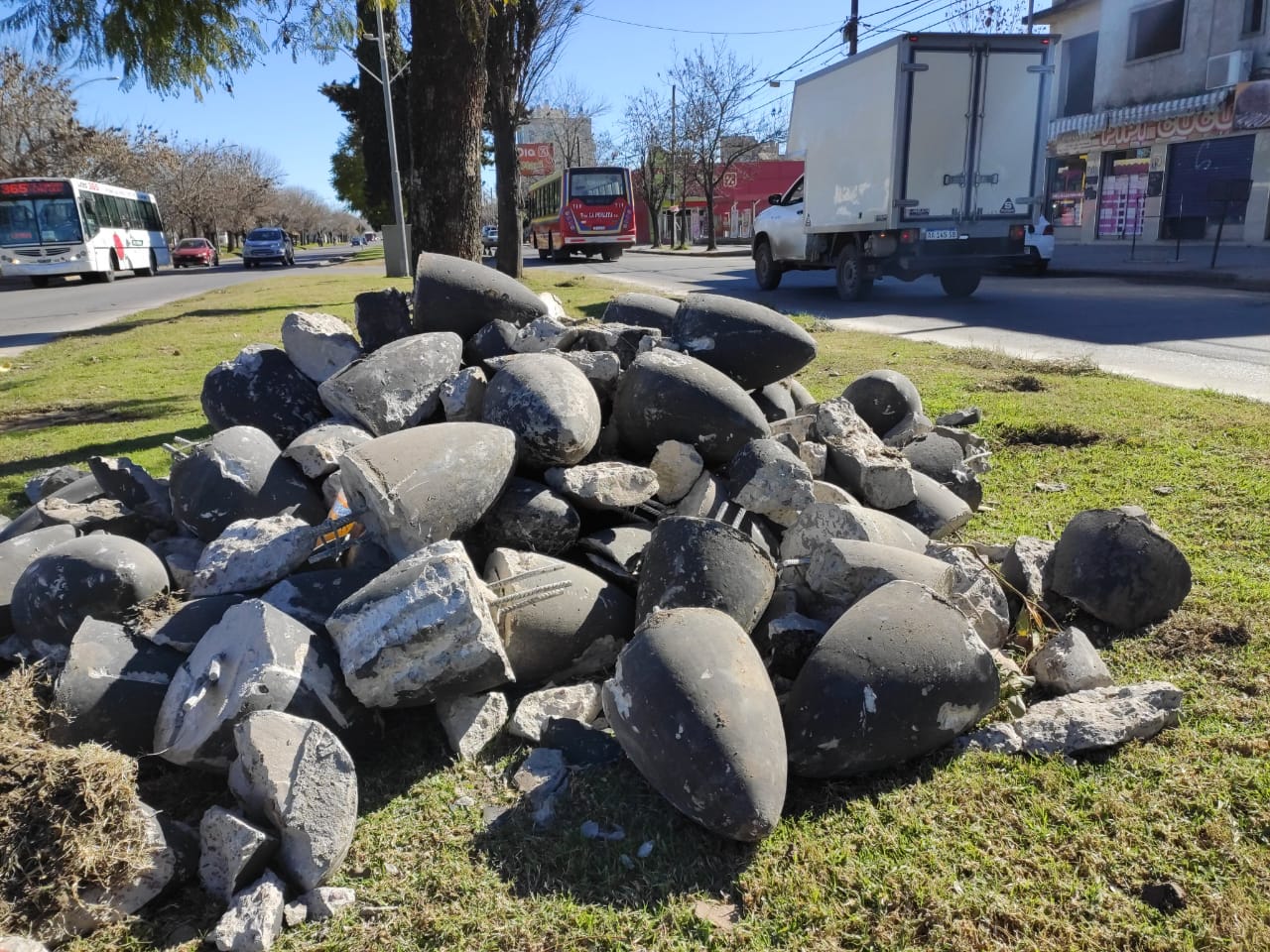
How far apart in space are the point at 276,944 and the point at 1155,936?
77.1 inches

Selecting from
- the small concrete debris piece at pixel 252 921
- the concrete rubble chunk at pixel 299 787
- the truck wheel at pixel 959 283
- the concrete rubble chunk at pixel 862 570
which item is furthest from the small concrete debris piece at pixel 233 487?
the truck wheel at pixel 959 283

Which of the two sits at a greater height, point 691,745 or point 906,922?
point 691,745

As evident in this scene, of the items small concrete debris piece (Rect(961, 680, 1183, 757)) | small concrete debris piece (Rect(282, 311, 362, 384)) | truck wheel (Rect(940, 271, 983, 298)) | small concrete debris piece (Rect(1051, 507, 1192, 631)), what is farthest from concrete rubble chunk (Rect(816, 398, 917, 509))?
truck wheel (Rect(940, 271, 983, 298))

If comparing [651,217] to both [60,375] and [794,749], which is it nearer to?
[60,375]

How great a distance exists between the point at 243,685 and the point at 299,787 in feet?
1.37

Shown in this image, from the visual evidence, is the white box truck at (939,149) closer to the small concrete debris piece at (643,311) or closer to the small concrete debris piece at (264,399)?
the small concrete debris piece at (643,311)

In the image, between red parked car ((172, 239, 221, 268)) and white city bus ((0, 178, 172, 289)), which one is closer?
white city bus ((0, 178, 172, 289))

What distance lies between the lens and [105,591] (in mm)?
3094

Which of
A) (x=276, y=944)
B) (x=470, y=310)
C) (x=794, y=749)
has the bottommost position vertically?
(x=276, y=944)

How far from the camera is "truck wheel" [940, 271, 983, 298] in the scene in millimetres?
15141

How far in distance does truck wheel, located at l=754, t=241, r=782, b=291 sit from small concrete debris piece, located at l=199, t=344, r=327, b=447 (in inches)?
553

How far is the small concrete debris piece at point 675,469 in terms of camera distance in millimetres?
3721

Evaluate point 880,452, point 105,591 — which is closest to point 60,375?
point 105,591

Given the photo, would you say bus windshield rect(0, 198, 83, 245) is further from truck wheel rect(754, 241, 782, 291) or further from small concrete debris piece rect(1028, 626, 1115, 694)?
small concrete debris piece rect(1028, 626, 1115, 694)
